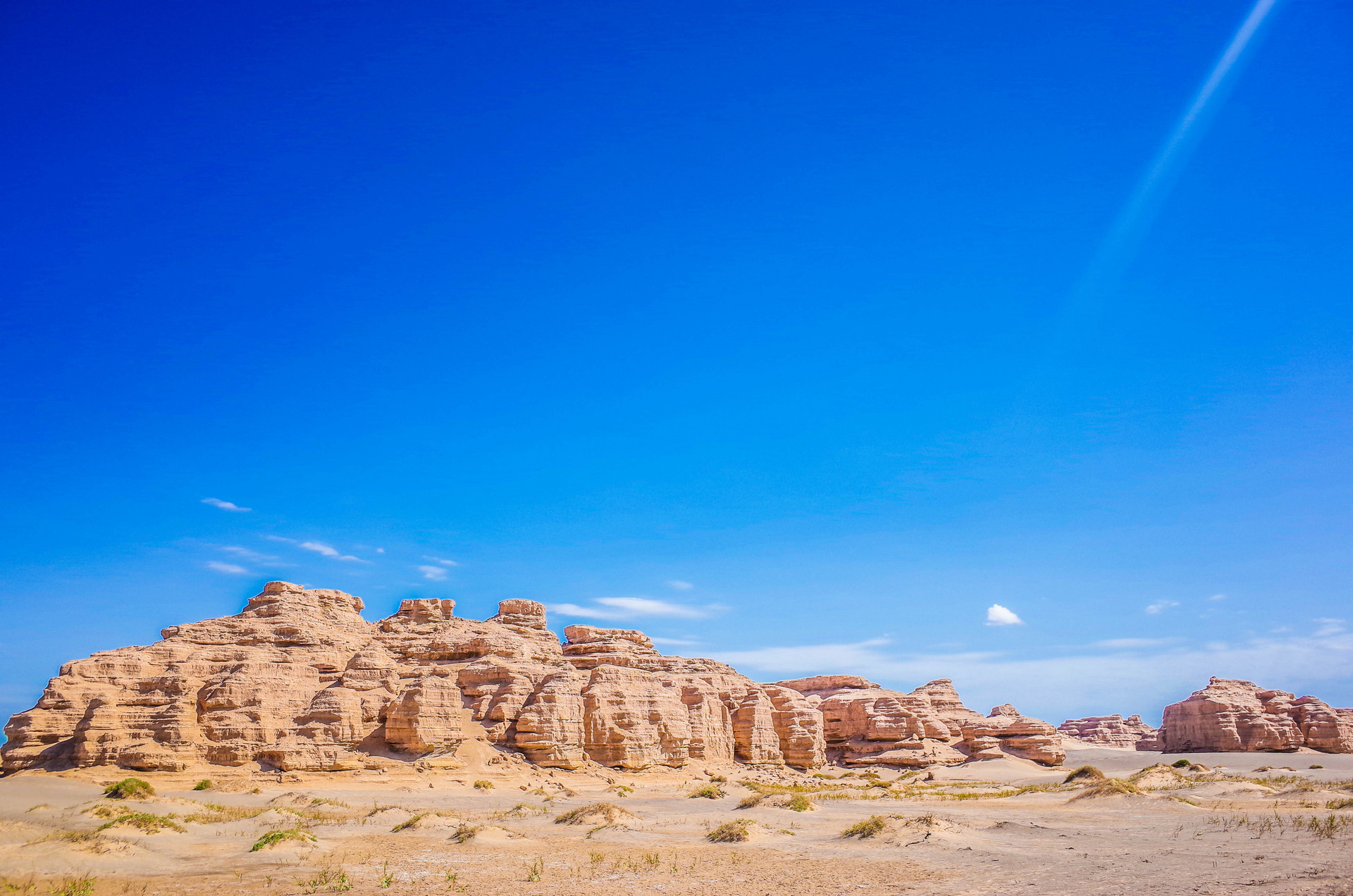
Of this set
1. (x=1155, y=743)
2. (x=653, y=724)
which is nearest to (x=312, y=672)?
(x=653, y=724)

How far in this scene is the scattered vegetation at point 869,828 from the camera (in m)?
26.0

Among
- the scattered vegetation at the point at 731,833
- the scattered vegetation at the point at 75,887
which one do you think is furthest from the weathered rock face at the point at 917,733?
the scattered vegetation at the point at 75,887

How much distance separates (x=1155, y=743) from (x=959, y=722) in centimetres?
4823

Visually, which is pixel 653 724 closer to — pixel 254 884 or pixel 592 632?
pixel 592 632

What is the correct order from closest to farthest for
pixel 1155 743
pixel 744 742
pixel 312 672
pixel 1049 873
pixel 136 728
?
pixel 1049 873
pixel 136 728
pixel 312 672
pixel 744 742
pixel 1155 743

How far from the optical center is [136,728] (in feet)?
137

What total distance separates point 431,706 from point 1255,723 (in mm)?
84583

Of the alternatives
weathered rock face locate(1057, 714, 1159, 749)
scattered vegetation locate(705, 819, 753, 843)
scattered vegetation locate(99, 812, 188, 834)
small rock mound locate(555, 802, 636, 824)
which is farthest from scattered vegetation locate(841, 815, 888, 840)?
weathered rock face locate(1057, 714, 1159, 749)

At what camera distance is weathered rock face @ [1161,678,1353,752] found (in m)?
82.5

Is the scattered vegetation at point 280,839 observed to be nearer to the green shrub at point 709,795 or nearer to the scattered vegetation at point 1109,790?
the green shrub at point 709,795

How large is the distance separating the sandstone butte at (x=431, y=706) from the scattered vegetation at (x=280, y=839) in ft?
66.0

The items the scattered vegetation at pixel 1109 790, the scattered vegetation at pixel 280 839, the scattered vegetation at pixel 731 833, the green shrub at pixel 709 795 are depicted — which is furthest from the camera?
the green shrub at pixel 709 795

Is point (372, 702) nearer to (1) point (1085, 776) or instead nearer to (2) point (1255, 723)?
(1) point (1085, 776)

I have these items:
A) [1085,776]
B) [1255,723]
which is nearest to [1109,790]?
[1085,776]
